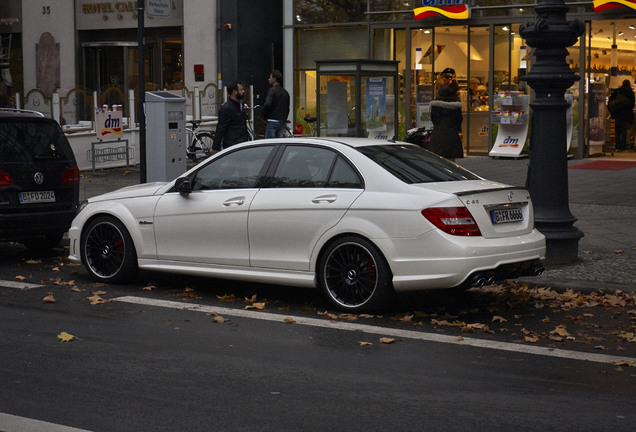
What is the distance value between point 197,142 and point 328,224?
50.9 feet

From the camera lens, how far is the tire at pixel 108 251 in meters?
9.70

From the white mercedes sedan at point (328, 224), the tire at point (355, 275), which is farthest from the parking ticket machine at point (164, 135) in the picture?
the tire at point (355, 275)

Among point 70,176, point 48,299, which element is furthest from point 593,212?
point 48,299

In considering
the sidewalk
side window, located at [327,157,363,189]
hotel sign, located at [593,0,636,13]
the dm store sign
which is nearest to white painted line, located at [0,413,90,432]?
side window, located at [327,157,363,189]

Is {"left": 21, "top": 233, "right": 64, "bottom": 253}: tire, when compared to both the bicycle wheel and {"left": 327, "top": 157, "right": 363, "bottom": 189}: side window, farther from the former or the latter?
the bicycle wheel

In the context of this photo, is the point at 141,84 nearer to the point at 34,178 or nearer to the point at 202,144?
the point at 34,178

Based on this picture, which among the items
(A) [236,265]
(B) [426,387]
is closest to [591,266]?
(A) [236,265]

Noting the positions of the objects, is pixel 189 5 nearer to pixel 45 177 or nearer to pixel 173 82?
pixel 173 82

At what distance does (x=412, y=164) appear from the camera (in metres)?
8.74

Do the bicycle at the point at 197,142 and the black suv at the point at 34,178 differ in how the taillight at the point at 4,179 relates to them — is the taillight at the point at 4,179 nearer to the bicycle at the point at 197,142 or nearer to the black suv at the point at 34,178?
the black suv at the point at 34,178

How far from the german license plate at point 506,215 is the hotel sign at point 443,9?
16.4m

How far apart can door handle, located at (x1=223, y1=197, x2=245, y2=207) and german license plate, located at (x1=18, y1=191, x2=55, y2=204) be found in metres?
3.10

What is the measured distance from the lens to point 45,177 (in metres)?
11.3

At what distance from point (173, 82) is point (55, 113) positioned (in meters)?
10.6
